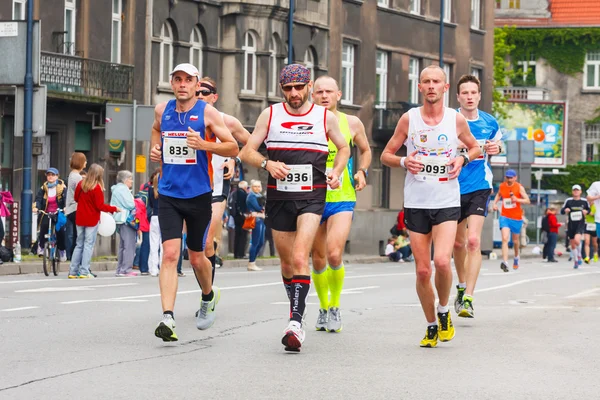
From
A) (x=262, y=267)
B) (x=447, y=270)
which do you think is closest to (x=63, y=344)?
(x=447, y=270)

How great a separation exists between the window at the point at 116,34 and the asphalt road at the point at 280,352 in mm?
20743

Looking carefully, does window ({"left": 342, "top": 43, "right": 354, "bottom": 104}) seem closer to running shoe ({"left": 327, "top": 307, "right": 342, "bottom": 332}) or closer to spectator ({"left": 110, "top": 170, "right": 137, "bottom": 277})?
spectator ({"left": 110, "top": 170, "right": 137, "bottom": 277})

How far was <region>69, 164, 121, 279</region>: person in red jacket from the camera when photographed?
74.5ft

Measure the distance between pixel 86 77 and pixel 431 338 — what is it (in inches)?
1015

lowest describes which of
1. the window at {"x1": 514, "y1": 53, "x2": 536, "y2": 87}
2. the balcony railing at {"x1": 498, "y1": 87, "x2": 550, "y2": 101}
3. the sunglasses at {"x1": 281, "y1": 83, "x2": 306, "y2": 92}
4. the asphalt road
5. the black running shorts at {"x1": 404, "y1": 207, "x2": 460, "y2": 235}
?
the asphalt road

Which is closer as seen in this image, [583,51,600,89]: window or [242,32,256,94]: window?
[242,32,256,94]: window

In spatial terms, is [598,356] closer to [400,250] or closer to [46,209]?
[46,209]

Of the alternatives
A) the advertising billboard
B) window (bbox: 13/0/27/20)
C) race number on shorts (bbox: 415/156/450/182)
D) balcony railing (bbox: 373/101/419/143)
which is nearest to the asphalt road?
race number on shorts (bbox: 415/156/450/182)

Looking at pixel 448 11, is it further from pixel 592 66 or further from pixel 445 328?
pixel 445 328

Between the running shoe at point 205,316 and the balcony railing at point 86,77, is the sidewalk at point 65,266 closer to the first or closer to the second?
the balcony railing at point 86,77

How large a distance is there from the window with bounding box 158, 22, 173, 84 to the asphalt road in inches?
892

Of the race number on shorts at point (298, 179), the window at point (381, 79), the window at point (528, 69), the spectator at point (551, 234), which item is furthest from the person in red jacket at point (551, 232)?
the window at point (528, 69)

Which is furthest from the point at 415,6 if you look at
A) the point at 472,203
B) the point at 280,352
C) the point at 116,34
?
the point at 280,352

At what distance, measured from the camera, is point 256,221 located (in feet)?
98.9
